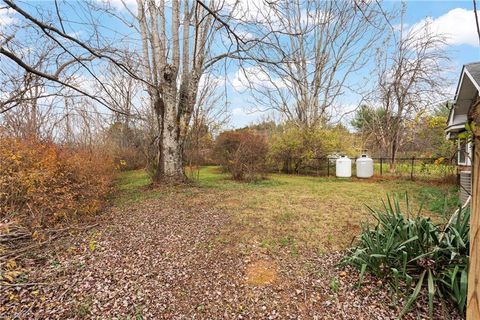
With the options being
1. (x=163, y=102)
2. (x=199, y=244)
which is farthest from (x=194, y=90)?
(x=199, y=244)

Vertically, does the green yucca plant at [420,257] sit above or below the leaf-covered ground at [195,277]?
above

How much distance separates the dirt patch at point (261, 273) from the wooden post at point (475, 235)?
1924 millimetres

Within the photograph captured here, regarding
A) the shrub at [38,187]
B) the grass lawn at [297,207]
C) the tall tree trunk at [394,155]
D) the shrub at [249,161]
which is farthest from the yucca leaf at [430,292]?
the tall tree trunk at [394,155]

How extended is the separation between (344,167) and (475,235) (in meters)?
10.5

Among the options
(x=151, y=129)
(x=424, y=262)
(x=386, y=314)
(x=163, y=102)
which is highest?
(x=163, y=102)

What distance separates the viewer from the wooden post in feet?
3.35

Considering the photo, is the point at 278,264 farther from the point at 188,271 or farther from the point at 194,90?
the point at 194,90

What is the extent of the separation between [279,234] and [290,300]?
152cm

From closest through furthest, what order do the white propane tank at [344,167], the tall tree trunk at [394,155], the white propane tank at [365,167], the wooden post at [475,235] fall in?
the wooden post at [475,235] → the white propane tank at [365,167] → the white propane tank at [344,167] → the tall tree trunk at [394,155]

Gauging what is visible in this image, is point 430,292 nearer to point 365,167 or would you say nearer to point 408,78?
point 365,167

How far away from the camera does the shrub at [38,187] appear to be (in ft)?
11.3

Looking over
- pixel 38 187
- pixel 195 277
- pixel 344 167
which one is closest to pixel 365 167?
pixel 344 167

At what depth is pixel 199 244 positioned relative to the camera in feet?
11.8

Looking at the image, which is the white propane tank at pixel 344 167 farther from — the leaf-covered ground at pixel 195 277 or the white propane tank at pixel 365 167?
the leaf-covered ground at pixel 195 277
